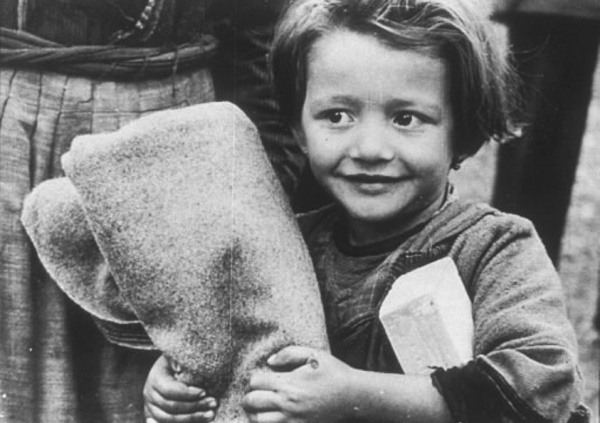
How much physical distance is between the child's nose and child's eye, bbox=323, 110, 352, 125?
3 centimetres

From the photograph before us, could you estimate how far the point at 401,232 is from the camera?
150cm

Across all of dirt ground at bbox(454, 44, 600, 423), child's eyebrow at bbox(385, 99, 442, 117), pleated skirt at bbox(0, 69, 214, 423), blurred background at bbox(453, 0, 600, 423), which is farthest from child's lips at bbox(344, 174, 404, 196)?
dirt ground at bbox(454, 44, 600, 423)

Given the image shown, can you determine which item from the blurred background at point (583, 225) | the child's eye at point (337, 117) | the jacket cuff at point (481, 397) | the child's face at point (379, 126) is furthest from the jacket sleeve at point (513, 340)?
the blurred background at point (583, 225)

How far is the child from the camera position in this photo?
130cm

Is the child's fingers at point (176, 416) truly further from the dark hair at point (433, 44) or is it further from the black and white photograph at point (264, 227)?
the dark hair at point (433, 44)

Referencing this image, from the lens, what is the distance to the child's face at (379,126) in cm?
141

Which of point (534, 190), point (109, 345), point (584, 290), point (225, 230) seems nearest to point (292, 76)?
point (225, 230)

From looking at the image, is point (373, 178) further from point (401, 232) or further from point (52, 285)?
point (52, 285)

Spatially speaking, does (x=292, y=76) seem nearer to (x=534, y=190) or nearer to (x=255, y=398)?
(x=255, y=398)

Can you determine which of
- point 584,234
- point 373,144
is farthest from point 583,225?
point 373,144

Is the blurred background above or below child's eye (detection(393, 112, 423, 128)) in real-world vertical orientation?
below

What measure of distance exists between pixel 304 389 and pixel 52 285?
0.49 m

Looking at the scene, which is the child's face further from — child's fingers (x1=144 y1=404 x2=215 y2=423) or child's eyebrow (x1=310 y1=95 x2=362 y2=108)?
child's fingers (x1=144 y1=404 x2=215 y2=423)

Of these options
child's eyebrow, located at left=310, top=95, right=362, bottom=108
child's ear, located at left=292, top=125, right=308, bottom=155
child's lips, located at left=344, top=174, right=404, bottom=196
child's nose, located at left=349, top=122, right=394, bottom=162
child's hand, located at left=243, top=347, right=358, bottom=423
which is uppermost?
child's eyebrow, located at left=310, top=95, right=362, bottom=108
